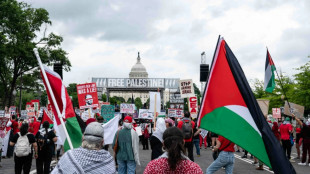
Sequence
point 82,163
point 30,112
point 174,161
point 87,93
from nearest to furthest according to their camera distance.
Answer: point 174,161
point 82,163
point 87,93
point 30,112

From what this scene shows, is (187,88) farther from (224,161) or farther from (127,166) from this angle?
(224,161)

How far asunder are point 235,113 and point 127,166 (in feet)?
16.1

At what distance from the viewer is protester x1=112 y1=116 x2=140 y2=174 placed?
352 inches

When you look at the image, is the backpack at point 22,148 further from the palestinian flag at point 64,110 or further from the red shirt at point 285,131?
the red shirt at point 285,131

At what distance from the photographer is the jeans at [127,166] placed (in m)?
8.93

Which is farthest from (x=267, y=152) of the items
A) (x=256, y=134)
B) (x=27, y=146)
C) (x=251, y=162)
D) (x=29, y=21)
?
(x=29, y=21)

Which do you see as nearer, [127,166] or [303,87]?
[127,166]

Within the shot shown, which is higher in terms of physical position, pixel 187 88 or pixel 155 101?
pixel 187 88

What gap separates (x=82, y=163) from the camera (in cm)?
359

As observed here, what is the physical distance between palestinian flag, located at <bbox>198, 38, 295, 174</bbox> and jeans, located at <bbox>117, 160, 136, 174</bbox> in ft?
14.8

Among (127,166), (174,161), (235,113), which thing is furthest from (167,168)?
(127,166)

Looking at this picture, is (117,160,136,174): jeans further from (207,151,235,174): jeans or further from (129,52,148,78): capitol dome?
(129,52,148,78): capitol dome

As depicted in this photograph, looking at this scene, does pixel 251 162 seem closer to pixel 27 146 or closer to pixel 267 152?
pixel 27 146

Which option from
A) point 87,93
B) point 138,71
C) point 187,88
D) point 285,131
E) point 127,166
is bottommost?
point 127,166
